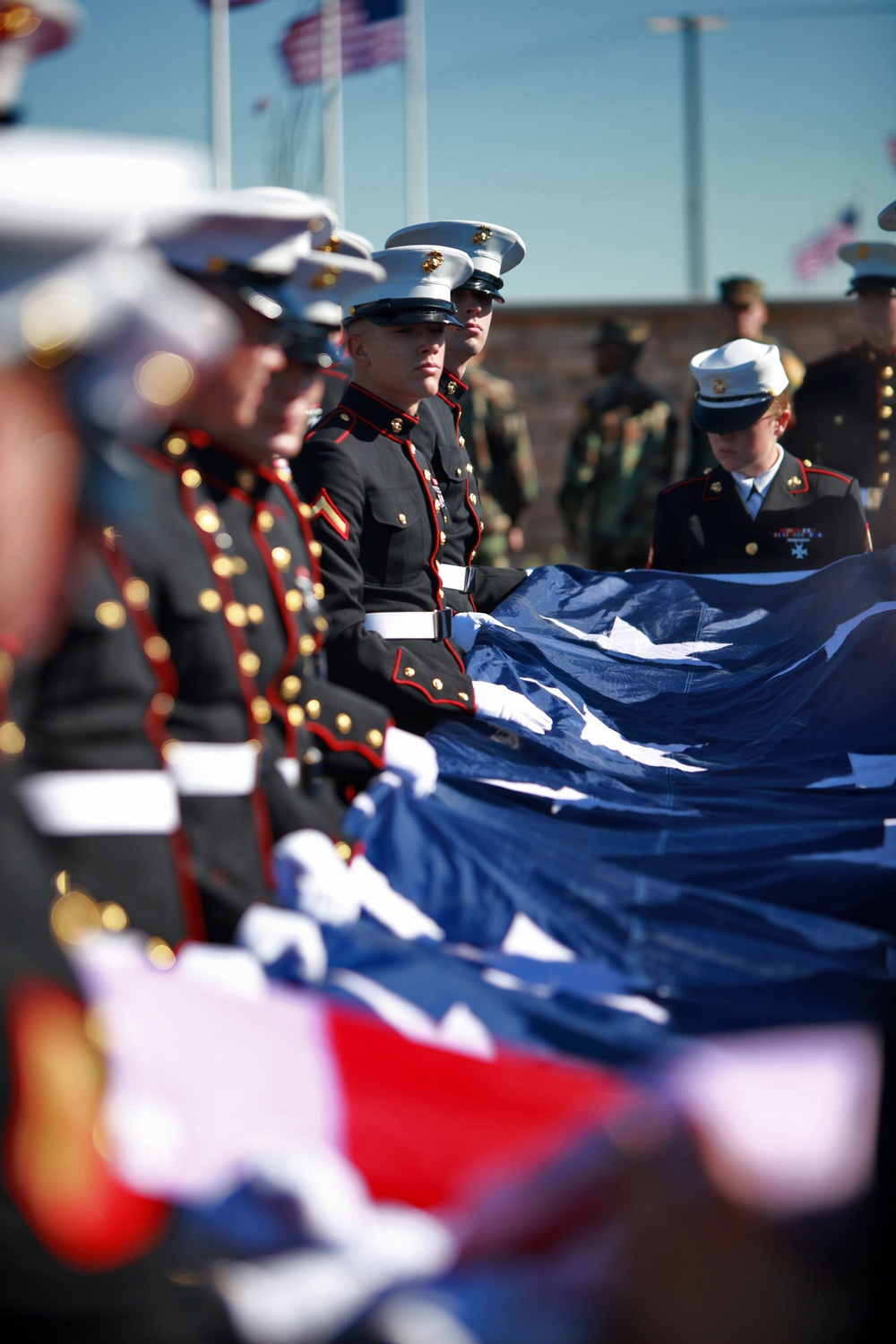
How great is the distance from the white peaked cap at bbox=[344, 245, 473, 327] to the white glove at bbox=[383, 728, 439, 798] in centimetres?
142

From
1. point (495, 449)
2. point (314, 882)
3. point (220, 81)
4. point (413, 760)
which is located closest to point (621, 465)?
point (495, 449)

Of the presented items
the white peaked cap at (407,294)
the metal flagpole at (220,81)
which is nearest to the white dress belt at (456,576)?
the white peaked cap at (407,294)

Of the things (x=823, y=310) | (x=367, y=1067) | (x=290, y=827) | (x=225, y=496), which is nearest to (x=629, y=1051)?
(x=367, y=1067)

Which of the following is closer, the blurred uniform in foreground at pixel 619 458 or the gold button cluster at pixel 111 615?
the gold button cluster at pixel 111 615

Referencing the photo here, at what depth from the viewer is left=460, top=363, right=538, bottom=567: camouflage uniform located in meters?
7.60

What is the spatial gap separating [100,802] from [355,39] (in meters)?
18.1

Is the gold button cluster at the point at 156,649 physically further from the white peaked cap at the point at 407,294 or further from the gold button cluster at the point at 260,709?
the white peaked cap at the point at 407,294

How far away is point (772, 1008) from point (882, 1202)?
0.45 m

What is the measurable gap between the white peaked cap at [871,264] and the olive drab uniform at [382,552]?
2.64 m

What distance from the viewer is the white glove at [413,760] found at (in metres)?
2.91

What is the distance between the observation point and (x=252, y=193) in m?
2.68

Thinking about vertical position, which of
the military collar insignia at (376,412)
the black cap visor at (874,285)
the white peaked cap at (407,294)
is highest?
the black cap visor at (874,285)

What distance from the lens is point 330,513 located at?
358cm

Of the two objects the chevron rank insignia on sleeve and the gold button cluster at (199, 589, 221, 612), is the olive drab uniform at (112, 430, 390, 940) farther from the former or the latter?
the chevron rank insignia on sleeve
